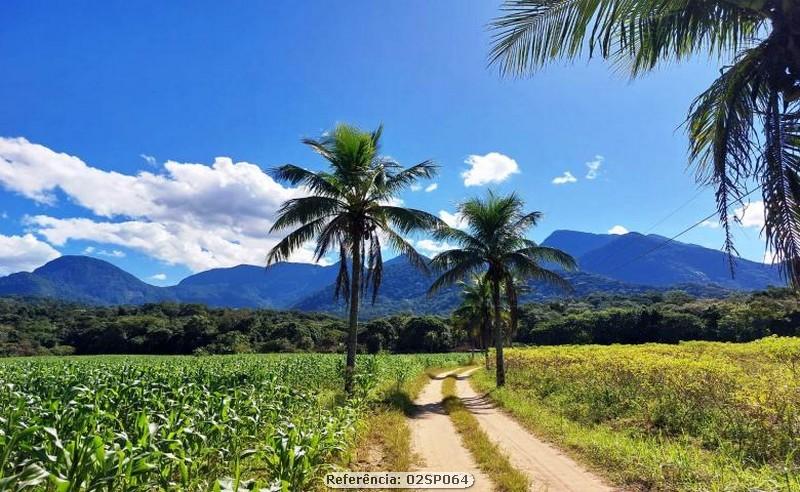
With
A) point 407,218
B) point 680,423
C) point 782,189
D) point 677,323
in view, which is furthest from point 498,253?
point 677,323

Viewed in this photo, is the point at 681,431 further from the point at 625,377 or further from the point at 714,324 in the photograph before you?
the point at 714,324

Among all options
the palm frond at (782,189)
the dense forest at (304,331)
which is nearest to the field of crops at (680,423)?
the palm frond at (782,189)

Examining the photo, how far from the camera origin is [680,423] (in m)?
9.27

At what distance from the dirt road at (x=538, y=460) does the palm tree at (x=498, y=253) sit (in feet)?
28.8

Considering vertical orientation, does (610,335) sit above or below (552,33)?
below

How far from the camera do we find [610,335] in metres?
64.4

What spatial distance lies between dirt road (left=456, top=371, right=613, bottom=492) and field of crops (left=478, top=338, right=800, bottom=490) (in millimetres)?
379

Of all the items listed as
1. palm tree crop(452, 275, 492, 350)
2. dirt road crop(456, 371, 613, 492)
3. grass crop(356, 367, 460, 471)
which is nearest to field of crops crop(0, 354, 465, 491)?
grass crop(356, 367, 460, 471)

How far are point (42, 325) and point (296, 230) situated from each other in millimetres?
71088

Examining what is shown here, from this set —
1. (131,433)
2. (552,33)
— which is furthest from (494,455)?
(552,33)

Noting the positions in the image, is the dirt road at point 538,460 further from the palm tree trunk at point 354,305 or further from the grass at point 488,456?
the palm tree trunk at point 354,305

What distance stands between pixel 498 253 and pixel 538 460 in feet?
44.3

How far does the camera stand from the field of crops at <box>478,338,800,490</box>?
633 cm

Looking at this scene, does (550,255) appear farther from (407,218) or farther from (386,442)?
(386,442)
